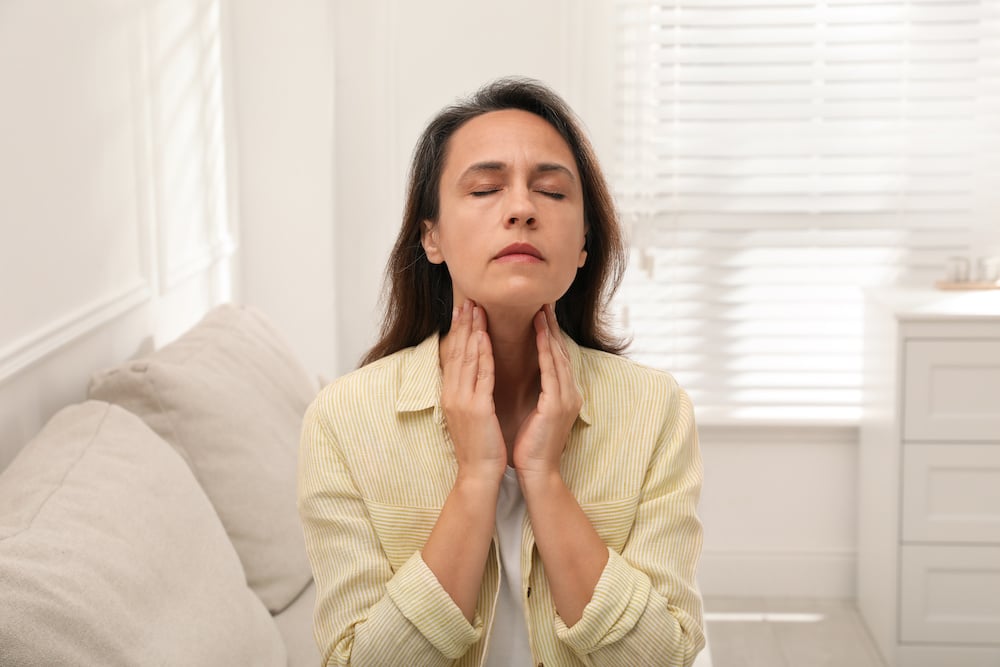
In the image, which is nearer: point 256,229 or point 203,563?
point 203,563

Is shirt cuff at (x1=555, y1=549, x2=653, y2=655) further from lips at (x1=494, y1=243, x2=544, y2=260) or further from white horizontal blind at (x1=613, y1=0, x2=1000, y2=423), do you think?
white horizontal blind at (x1=613, y1=0, x2=1000, y2=423)

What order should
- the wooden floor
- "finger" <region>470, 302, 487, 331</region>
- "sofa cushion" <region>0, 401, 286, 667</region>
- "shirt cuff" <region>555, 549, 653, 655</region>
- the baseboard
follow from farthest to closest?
the baseboard, the wooden floor, "finger" <region>470, 302, 487, 331</region>, "shirt cuff" <region>555, 549, 653, 655</region>, "sofa cushion" <region>0, 401, 286, 667</region>

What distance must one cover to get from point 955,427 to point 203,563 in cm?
212

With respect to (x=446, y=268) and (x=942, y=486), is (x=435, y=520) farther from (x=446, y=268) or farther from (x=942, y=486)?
(x=942, y=486)

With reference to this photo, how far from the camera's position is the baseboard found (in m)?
3.51

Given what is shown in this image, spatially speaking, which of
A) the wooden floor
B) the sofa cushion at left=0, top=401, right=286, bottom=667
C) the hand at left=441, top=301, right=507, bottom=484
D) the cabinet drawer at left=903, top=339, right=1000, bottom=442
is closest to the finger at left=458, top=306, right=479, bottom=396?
the hand at left=441, top=301, right=507, bottom=484

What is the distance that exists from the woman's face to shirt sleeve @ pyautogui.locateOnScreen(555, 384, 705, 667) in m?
0.26

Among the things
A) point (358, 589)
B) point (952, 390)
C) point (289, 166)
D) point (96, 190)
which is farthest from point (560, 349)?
point (289, 166)

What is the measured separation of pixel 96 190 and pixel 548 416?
121 centimetres

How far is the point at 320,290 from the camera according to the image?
348 centimetres

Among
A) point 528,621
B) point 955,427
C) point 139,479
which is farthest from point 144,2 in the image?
point 955,427

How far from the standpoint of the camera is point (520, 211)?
1302 mm

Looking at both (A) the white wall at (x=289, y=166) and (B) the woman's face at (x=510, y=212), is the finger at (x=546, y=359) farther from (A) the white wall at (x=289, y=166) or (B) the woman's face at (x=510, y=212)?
(A) the white wall at (x=289, y=166)

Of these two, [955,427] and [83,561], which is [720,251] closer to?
[955,427]
